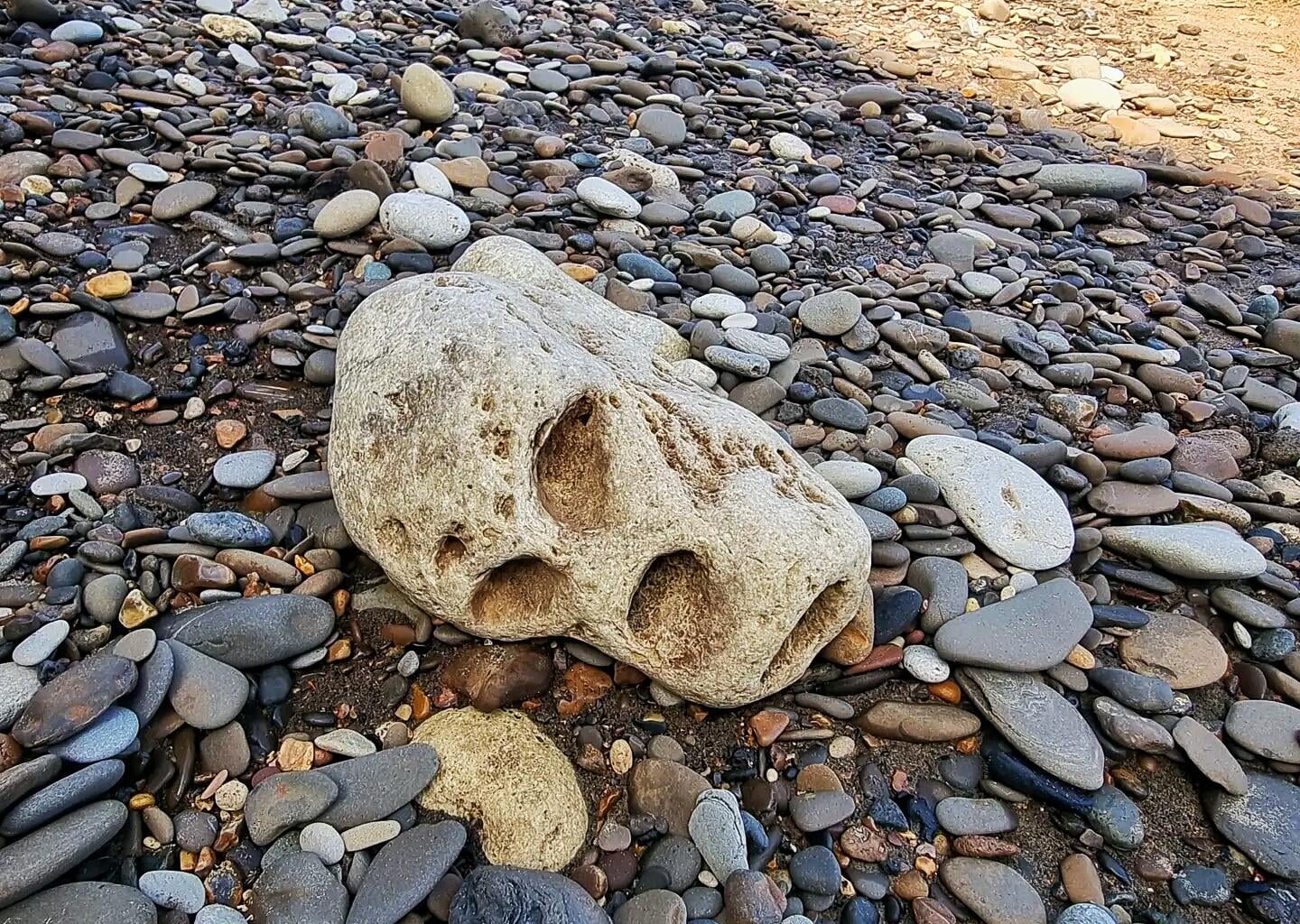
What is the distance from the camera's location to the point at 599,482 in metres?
2.44

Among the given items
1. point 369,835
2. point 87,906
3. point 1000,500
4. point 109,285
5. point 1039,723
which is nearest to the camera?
point 87,906

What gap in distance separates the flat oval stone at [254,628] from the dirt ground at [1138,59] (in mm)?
6128

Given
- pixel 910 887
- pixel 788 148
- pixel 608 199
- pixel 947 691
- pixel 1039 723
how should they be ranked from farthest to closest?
pixel 788 148 → pixel 608 199 → pixel 947 691 → pixel 1039 723 → pixel 910 887

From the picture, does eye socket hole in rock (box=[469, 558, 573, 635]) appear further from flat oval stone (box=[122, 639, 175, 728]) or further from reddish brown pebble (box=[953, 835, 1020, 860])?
reddish brown pebble (box=[953, 835, 1020, 860])

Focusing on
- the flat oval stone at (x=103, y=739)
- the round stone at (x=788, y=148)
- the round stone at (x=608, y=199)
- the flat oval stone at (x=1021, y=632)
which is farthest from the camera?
the round stone at (x=788, y=148)

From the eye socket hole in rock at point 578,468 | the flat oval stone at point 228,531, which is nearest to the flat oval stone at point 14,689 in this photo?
the flat oval stone at point 228,531

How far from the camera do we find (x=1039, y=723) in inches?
101

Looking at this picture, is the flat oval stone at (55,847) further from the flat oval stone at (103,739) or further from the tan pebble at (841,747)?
the tan pebble at (841,747)

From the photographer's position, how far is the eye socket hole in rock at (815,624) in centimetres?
254

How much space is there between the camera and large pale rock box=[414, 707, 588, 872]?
89.3 inches

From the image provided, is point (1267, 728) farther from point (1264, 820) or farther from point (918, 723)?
point (918, 723)

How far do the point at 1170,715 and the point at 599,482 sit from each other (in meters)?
1.80

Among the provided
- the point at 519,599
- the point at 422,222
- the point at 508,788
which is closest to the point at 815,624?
the point at 519,599

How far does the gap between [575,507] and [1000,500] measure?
1537 millimetres
